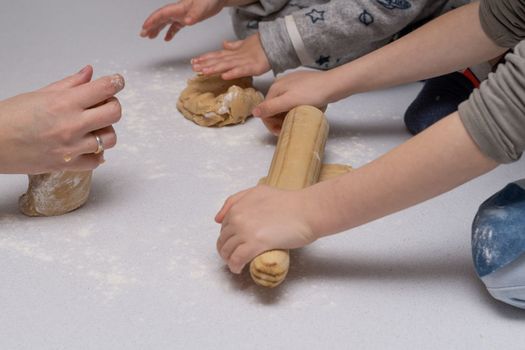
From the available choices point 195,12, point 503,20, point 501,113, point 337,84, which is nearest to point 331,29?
point 337,84

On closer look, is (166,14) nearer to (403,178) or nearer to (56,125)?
(56,125)

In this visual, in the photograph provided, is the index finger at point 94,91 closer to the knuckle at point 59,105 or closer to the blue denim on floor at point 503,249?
the knuckle at point 59,105

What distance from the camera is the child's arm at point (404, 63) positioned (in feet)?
4.02

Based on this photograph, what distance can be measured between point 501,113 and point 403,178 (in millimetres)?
134

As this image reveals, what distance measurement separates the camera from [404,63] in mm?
1292

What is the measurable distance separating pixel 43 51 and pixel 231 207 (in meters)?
0.83

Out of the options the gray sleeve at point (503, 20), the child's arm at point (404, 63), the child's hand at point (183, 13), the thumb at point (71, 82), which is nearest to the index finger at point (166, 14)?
the child's hand at point (183, 13)

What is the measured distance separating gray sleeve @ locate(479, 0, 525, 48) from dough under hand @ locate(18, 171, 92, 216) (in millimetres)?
612

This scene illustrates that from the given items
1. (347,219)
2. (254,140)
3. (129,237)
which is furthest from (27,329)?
(254,140)

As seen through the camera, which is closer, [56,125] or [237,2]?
[56,125]

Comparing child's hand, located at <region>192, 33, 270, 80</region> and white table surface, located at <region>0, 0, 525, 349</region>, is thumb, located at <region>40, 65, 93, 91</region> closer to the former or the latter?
white table surface, located at <region>0, 0, 525, 349</region>

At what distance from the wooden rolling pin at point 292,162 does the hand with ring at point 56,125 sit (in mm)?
240

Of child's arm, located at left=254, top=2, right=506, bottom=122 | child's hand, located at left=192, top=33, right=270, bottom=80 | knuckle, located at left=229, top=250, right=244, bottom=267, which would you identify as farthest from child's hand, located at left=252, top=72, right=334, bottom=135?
knuckle, located at left=229, top=250, right=244, bottom=267

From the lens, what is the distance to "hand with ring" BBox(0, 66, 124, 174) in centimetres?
108
